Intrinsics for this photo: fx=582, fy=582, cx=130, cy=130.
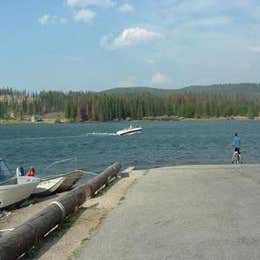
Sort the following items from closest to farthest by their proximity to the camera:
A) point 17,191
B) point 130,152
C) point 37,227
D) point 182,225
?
point 37,227, point 182,225, point 17,191, point 130,152

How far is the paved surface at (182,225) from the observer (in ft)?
31.9

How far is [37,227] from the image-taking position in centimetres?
1089

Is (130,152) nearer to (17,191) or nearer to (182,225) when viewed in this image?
(17,191)

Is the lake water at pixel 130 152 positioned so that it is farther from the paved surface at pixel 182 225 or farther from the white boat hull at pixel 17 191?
the paved surface at pixel 182 225

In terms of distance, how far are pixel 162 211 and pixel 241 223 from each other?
8.55 ft

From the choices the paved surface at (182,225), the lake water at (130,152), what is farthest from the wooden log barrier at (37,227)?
the lake water at (130,152)

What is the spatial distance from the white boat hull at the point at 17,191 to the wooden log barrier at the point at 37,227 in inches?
148

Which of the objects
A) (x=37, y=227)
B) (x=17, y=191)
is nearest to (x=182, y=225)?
(x=37, y=227)

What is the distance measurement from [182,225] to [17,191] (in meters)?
9.14

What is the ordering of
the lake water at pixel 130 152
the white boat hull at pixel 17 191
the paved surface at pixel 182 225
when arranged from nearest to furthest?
1. the paved surface at pixel 182 225
2. the white boat hull at pixel 17 191
3. the lake water at pixel 130 152

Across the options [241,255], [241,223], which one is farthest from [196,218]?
[241,255]

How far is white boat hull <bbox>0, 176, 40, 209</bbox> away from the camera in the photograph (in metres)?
19.5

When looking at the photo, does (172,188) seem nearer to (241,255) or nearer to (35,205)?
(35,205)

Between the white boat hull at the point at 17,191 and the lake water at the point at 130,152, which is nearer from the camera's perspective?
the white boat hull at the point at 17,191
